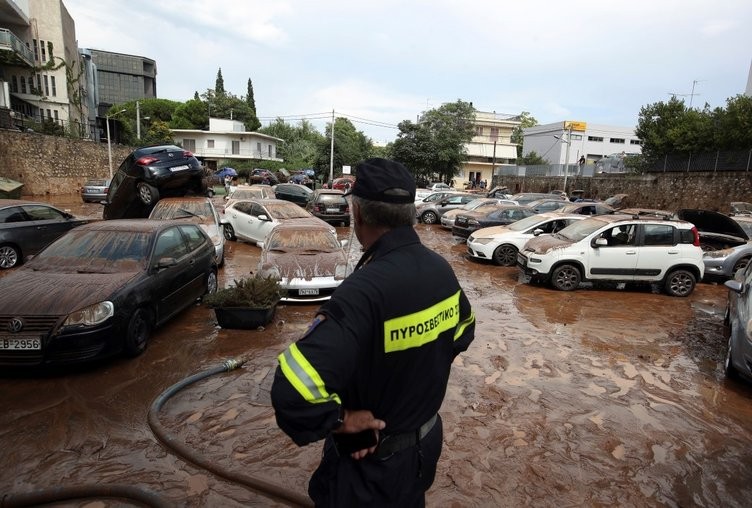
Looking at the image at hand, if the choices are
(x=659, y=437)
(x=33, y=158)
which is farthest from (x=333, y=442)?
(x=33, y=158)

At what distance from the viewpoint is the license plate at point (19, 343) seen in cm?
437

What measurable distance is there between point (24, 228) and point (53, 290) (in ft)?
20.7

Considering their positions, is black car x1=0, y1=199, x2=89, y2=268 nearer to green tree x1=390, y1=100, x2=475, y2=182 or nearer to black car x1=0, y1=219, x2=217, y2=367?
black car x1=0, y1=219, x2=217, y2=367

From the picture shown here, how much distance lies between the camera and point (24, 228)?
376 inches

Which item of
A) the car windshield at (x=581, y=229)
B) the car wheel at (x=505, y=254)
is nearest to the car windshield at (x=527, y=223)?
the car wheel at (x=505, y=254)

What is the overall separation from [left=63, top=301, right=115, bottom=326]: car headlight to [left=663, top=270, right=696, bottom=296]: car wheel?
10.3m

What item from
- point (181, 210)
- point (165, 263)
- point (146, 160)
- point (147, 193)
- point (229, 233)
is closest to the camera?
point (165, 263)

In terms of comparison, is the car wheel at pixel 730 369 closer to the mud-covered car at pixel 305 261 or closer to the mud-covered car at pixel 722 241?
the mud-covered car at pixel 305 261

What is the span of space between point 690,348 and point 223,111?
6765cm

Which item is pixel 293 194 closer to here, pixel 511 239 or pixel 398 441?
pixel 511 239

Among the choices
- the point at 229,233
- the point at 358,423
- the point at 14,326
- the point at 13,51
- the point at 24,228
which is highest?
the point at 13,51

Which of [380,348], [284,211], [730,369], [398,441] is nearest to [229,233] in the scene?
[284,211]

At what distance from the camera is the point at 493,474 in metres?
3.52

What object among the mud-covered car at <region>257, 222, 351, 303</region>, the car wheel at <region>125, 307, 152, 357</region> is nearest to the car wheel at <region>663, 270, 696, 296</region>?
the mud-covered car at <region>257, 222, 351, 303</region>
